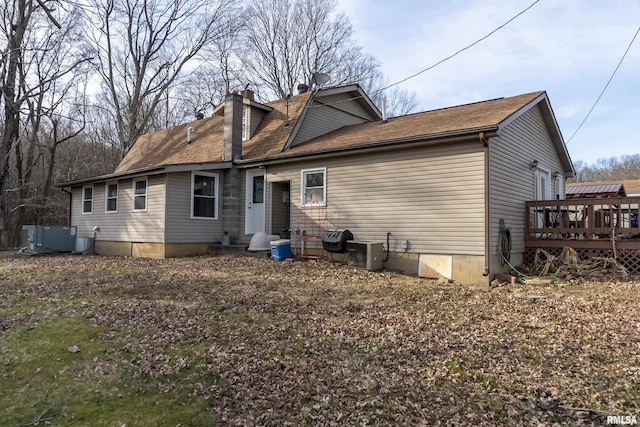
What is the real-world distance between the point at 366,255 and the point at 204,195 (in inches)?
243

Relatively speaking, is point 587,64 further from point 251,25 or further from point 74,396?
point 251,25

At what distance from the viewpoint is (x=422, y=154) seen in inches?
372

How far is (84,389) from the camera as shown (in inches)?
134

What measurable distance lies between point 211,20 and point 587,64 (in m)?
21.6

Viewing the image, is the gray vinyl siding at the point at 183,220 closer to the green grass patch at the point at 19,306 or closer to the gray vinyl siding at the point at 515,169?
the green grass patch at the point at 19,306

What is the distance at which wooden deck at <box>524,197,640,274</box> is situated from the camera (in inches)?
360

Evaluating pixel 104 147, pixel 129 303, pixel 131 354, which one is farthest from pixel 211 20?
pixel 131 354

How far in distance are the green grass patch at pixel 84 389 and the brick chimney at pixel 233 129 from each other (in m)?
9.34

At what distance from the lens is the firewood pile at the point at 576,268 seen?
8.70m

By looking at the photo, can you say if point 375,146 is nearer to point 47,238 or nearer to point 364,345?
point 364,345

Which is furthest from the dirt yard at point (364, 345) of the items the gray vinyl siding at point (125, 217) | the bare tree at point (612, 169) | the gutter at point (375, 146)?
the bare tree at point (612, 169)

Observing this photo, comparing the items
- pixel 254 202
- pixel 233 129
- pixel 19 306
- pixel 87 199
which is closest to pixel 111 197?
pixel 87 199

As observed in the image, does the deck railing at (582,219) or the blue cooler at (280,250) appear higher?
the deck railing at (582,219)

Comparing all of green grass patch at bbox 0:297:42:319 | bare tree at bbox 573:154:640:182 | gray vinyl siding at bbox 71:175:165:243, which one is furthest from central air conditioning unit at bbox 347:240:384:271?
bare tree at bbox 573:154:640:182
